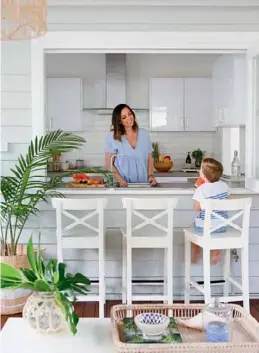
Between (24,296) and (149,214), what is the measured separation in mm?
1244

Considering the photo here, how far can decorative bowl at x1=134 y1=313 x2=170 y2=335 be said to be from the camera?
235 cm

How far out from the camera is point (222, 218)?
3.89 meters

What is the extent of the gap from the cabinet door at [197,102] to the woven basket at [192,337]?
15.4 ft

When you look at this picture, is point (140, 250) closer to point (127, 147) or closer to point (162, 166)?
point (127, 147)

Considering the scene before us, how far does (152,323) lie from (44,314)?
49 cm

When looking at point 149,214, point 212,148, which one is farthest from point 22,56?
point 212,148

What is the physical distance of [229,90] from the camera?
5832mm

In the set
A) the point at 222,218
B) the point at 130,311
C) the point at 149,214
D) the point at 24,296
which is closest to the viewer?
the point at 130,311

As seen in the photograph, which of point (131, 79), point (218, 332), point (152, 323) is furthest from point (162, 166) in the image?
point (218, 332)

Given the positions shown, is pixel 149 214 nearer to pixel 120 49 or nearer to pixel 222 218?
pixel 222 218

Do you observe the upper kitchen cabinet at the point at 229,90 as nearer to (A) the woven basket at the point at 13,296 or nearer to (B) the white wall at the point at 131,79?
(B) the white wall at the point at 131,79

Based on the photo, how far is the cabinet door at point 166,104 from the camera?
7.23 metres

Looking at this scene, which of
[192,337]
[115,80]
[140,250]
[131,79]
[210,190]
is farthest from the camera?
[131,79]

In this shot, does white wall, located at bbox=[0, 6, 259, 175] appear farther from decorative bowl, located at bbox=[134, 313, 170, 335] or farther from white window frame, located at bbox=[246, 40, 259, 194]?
decorative bowl, located at bbox=[134, 313, 170, 335]
